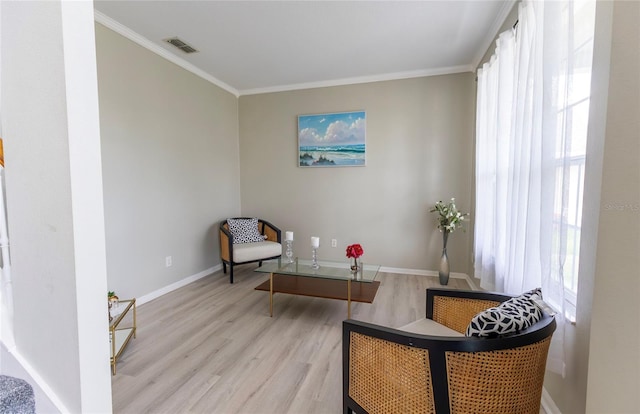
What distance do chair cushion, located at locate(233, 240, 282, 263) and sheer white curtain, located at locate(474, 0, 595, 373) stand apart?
101 inches

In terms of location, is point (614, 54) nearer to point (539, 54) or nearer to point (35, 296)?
point (539, 54)

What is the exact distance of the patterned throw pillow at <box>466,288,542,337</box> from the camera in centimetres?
102

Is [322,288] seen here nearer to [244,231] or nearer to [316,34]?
[244,231]

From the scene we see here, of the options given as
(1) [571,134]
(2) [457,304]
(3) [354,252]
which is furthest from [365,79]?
(2) [457,304]

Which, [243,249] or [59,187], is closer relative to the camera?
[59,187]

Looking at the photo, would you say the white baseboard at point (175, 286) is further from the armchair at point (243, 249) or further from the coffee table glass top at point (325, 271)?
the coffee table glass top at point (325, 271)

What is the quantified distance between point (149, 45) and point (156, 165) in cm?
125

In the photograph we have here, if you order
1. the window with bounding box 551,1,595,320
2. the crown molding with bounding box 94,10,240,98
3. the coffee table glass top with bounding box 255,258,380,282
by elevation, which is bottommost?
the coffee table glass top with bounding box 255,258,380,282

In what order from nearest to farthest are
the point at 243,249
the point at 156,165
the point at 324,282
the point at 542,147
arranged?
1. the point at 542,147
2. the point at 324,282
3. the point at 156,165
4. the point at 243,249

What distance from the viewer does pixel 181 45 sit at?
3.05 meters

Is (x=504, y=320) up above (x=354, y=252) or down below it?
above

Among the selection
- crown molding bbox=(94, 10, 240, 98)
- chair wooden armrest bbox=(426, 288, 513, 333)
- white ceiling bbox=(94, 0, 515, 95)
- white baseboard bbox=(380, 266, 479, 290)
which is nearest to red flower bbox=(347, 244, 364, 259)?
chair wooden armrest bbox=(426, 288, 513, 333)

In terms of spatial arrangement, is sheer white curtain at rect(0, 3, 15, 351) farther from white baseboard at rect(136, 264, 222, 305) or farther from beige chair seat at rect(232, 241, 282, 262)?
beige chair seat at rect(232, 241, 282, 262)

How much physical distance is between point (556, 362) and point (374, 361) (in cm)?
87
